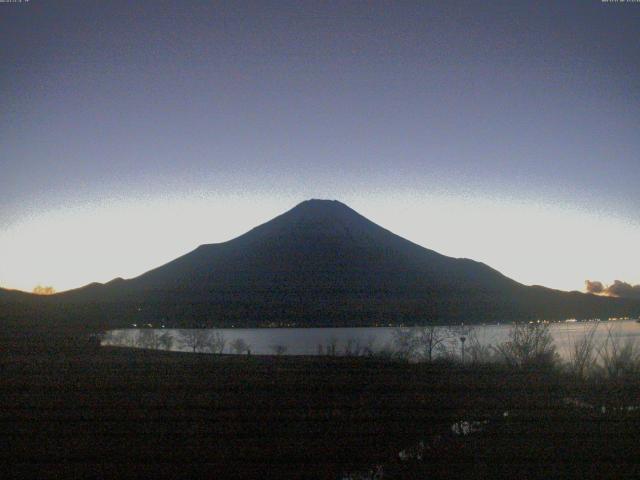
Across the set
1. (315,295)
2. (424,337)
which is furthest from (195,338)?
(424,337)

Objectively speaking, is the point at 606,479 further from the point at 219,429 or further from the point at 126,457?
the point at 126,457

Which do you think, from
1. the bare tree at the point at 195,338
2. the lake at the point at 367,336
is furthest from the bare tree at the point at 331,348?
the bare tree at the point at 195,338

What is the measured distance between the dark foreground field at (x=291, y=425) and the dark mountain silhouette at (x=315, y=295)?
970mm

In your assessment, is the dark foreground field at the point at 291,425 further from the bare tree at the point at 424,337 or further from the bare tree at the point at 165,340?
the bare tree at the point at 424,337

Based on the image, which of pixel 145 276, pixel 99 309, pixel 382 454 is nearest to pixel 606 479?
pixel 382 454

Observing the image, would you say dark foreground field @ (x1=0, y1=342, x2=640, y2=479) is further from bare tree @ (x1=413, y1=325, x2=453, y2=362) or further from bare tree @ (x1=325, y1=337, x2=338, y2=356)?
bare tree @ (x1=413, y1=325, x2=453, y2=362)

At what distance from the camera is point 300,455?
8.46 ft

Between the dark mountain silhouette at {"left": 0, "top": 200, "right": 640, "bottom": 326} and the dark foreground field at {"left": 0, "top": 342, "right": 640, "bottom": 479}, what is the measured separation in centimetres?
97

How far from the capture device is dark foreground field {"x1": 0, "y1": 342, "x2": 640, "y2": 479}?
7.93 ft

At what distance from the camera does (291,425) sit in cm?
273

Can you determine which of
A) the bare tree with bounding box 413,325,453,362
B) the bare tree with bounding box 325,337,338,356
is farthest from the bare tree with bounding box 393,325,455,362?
the bare tree with bounding box 325,337,338,356

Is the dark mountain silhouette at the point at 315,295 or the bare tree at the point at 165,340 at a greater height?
the dark mountain silhouette at the point at 315,295

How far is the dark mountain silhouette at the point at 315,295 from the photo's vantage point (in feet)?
18.5

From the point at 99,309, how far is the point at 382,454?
2550 mm
